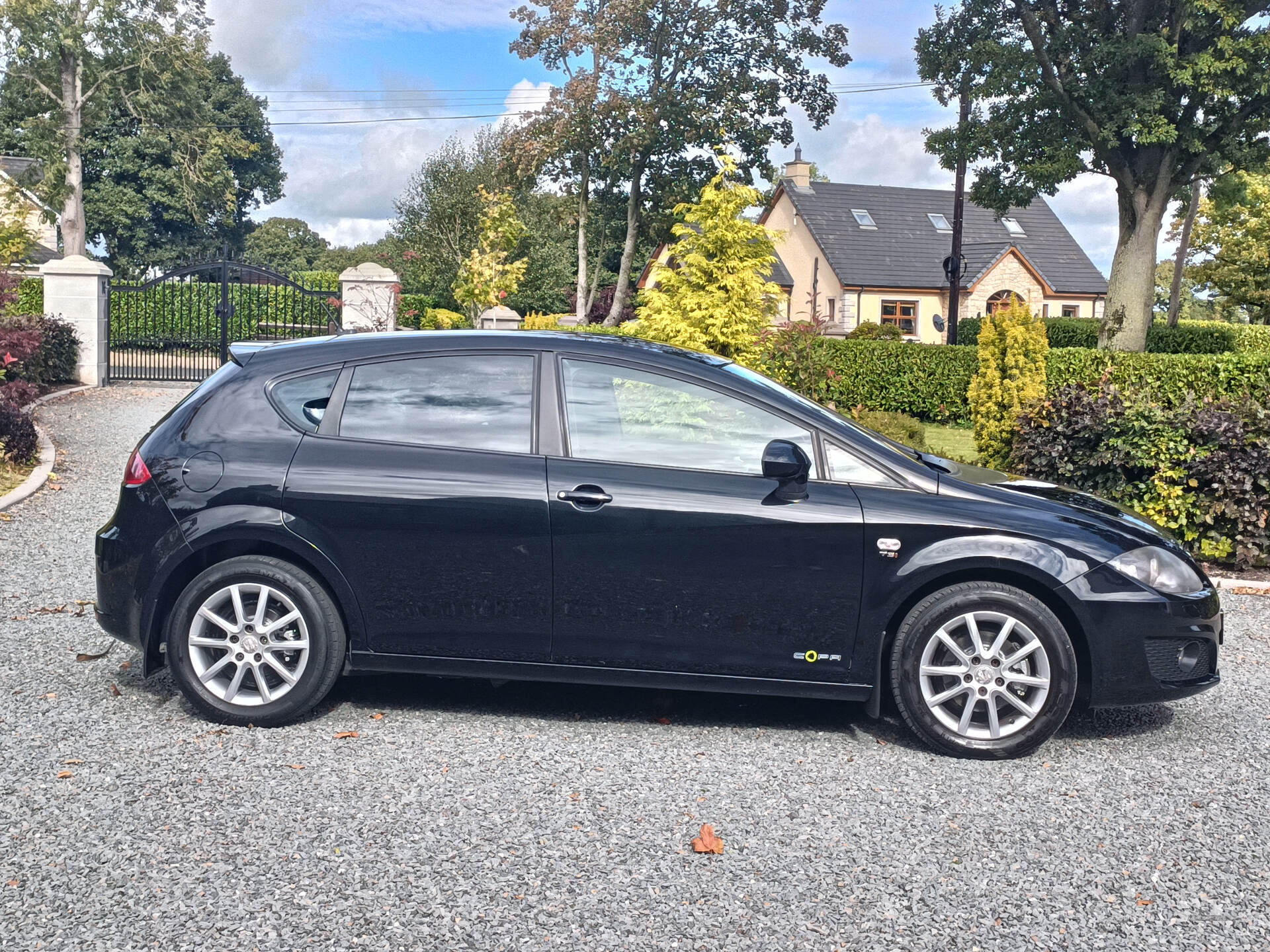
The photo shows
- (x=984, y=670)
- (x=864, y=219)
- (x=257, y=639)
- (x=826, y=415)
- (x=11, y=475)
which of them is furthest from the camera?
(x=864, y=219)

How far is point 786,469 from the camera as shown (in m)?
4.61

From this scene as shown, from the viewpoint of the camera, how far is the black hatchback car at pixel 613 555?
4.63 m

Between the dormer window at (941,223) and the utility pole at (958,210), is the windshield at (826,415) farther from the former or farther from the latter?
the dormer window at (941,223)

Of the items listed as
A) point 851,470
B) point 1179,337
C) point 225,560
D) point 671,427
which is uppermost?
point 1179,337

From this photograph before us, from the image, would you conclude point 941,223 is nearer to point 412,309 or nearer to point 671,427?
point 412,309

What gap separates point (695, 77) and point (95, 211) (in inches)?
1330

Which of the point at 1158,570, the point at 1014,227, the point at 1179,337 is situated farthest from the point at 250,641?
the point at 1014,227

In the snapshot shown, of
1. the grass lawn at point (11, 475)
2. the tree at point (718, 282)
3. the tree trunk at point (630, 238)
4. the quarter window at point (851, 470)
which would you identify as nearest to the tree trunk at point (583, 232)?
the tree trunk at point (630, 238)

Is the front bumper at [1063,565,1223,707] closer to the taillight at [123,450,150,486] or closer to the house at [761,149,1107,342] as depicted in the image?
the taillight at [123,450,150,486]

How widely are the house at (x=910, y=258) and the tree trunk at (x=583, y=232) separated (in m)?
10.3

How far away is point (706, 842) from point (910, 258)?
51.0 metres

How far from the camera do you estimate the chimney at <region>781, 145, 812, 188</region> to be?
55.3 m

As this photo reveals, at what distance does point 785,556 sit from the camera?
15.2 feet

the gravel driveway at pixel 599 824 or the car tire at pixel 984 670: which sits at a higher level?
the car tire at pixel 984 670
